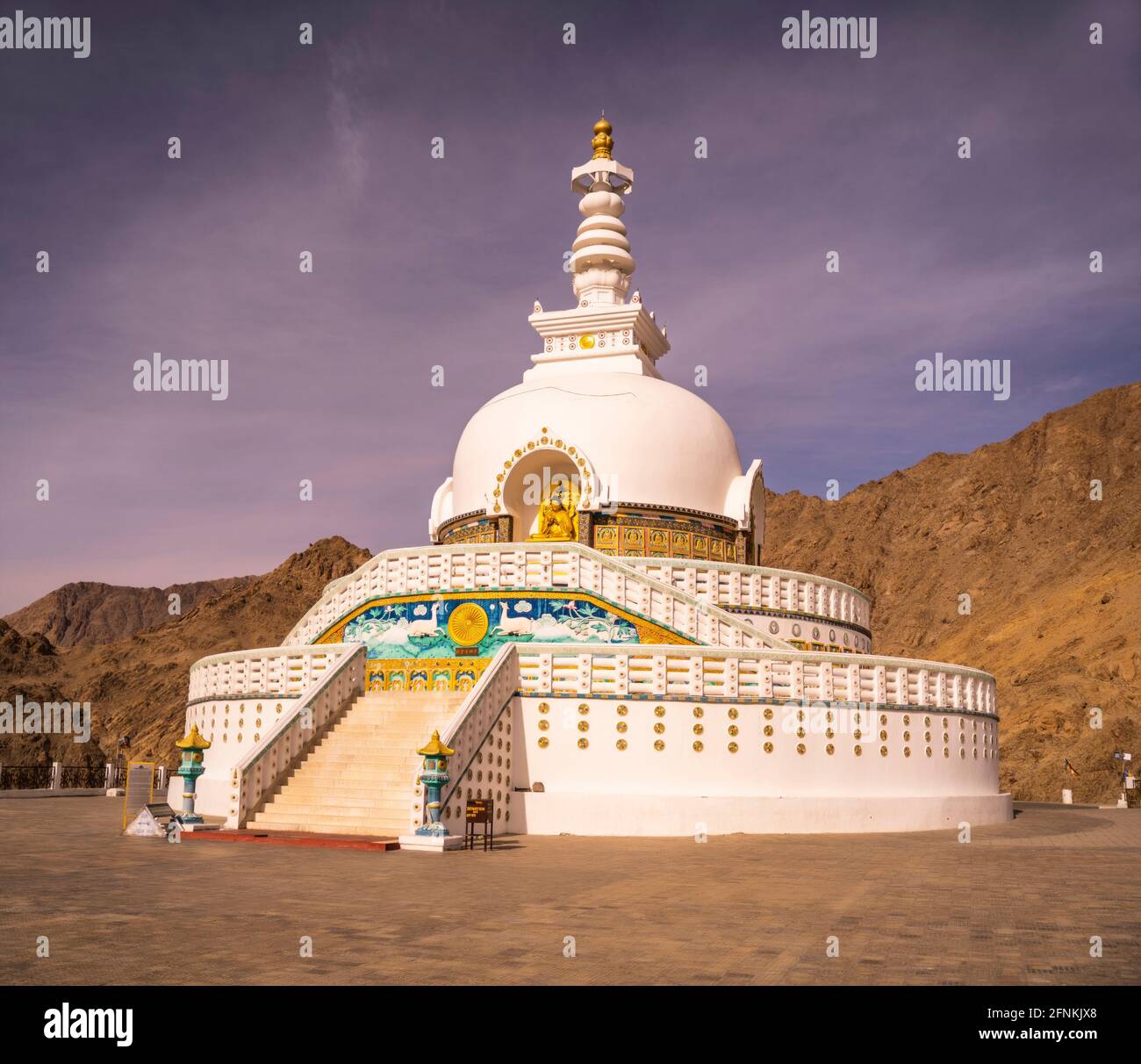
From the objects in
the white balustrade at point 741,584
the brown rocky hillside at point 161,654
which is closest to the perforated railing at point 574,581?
the white balustrade at point 741,584

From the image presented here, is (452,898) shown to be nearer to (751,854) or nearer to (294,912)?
(294,912)

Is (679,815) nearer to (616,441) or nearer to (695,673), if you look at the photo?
(695,673)

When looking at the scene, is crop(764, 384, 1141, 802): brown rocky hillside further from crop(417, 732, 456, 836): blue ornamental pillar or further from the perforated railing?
crop(417, 732, 456, 836): blue ornamental pillar

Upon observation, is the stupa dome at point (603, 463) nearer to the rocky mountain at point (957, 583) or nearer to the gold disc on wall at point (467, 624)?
the gold disc on wall at point (467, 624)

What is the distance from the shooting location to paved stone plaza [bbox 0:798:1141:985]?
24.6ft

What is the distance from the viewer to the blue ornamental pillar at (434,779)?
16062mm

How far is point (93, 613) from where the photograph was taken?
598ft

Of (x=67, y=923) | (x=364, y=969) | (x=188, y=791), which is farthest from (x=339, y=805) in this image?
(x=364, y=969)

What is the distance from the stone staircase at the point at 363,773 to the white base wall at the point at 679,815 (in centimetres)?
225

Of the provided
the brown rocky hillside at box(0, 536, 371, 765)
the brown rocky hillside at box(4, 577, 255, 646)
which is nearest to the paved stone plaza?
the brown rocky hillside at box(0, 536, 371, 765)

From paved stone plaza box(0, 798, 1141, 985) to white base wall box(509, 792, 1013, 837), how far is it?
2.58 m

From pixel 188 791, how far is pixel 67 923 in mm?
10326

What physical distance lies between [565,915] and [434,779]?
21.4ft

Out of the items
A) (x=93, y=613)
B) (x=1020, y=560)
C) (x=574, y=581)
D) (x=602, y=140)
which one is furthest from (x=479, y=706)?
(x=93, y=613)
